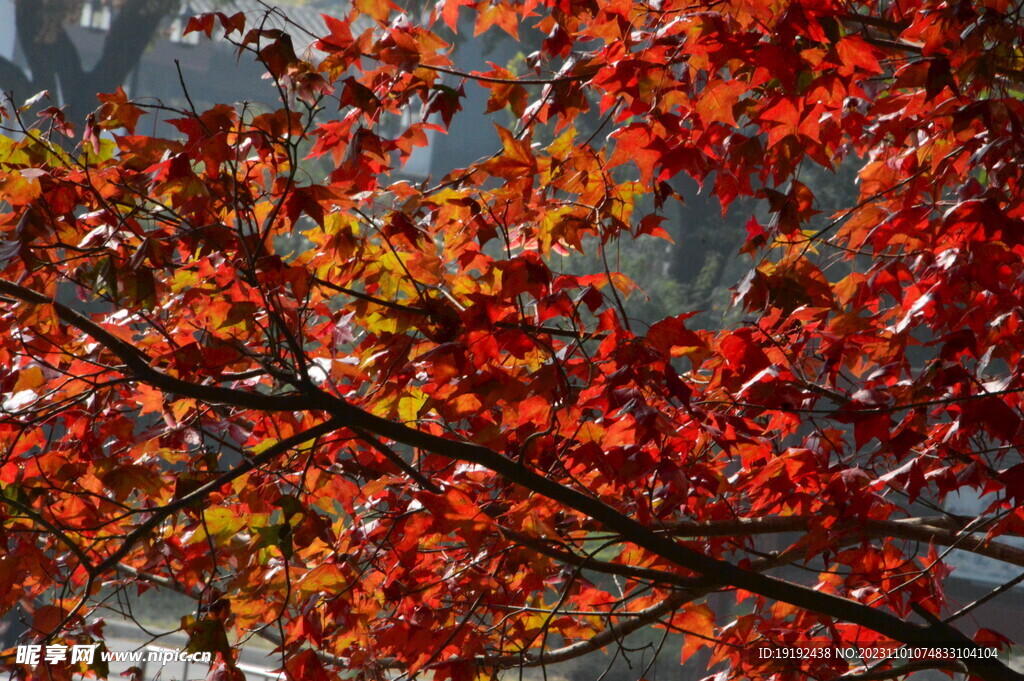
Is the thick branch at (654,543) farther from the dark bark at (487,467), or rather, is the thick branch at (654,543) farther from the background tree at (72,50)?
the background tree at (72,50)

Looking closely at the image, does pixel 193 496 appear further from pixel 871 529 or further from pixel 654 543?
pixel 871 529

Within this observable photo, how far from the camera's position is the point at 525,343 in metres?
2.02

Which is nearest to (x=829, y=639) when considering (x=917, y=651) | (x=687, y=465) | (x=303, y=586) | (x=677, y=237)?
(x=917, y=651)

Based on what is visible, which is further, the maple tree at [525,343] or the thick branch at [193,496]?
the maple tree at [525,343]

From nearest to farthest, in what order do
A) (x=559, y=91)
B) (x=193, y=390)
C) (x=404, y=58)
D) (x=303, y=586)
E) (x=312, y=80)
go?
(x=193, y=390), (x=312, y=80), (x=404, y=58), (x=303, y=586), (x=559, y=91)

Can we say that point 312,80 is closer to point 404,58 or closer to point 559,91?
point 404,58

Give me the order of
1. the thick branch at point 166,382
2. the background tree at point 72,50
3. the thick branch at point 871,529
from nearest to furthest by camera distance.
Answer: the thick branch at point 166,382, the thick branch at point 871,529, the background tree at point 72,50

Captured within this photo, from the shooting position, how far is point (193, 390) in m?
1.44

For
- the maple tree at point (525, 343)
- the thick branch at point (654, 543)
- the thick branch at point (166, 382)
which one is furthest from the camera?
the maple tree at point (525, 343)

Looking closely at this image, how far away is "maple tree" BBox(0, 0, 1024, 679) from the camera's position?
182 cm

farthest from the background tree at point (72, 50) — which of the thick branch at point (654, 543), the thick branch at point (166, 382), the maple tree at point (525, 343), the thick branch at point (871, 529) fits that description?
the thick branch at point (654, 543)

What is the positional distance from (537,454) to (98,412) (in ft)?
4.11

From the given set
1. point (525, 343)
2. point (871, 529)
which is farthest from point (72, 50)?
point (871, 529)

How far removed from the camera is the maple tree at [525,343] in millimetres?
1818
